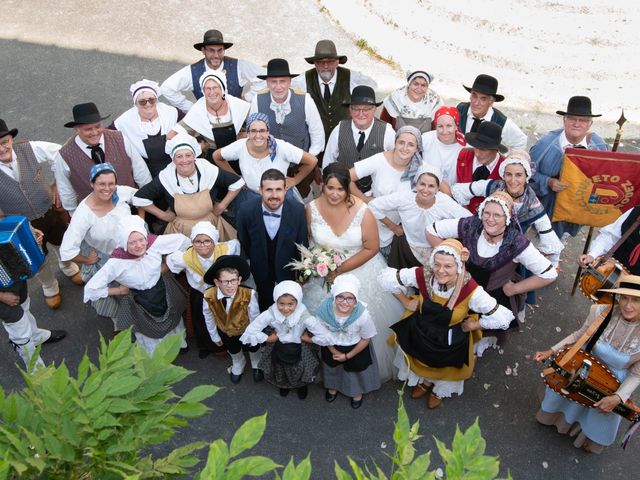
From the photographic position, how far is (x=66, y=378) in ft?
6.14

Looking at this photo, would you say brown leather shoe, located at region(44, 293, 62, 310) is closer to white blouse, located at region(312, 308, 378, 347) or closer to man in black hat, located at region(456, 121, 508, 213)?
white blouse, located at region(312, 308, 378, 347)

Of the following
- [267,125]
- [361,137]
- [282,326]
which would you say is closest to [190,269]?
[282,326]

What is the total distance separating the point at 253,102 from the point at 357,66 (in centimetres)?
445

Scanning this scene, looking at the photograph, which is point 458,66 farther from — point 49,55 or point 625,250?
point 49,55

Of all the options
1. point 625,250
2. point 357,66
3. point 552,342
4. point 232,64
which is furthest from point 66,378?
point 357,66

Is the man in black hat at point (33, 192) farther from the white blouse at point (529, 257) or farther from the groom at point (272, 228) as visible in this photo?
the white blouse at point (529, 257)

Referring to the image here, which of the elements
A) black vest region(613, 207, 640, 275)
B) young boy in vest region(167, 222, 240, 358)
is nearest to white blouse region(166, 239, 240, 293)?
young boy in vest region(167, 222, 240, 358)

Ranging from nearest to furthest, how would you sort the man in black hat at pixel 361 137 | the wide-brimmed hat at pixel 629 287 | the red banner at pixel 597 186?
the wide-brimmed hat at pixel 629 287 < the red banner at pixel 597 186 < the man in black hat at pixel 361 137

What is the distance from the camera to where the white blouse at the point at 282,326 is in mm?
5293

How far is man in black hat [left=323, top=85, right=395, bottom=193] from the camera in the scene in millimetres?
6363

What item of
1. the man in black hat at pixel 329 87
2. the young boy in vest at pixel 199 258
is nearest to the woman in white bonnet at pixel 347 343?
the young boy in vest at pixel 199 258

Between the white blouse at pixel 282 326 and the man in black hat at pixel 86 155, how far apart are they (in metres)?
2.17

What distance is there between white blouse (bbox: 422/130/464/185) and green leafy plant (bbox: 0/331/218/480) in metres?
4.70

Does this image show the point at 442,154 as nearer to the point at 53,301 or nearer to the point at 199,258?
the point at 199,258
